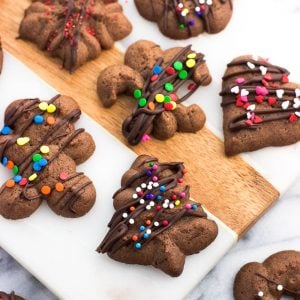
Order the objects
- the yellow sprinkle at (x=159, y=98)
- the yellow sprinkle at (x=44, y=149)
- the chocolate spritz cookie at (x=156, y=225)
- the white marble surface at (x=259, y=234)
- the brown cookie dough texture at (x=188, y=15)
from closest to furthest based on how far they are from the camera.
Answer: the chocolate spritz cookie at (x=156, y=225) < the yellow sprinkle at (x=44, y=149) < the yellow sprinkle at (x=159, y=98) < the white marble surface at (x=259, y=234) < the brown cookie dough texture at (x=188, y=15)

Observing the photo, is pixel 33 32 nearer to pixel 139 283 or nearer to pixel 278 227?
pixel 139 283

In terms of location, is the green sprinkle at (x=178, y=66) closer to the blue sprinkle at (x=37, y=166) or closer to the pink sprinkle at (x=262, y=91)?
the pink sprinkle at (x=262, y=91)

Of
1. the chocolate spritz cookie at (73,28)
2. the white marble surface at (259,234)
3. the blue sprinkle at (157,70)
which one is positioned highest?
the chocolate spritz cookie at (73,28)

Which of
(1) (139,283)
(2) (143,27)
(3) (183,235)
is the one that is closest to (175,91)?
(2) (143,27)

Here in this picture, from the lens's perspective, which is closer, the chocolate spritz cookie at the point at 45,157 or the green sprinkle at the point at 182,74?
the chocolate spritz cookie at the point at 45,157

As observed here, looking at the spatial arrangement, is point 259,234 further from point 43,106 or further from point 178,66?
point 43,106

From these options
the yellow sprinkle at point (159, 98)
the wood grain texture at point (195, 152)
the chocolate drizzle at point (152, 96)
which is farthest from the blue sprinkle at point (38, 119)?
the yellow sprinkle at point (159, 98)

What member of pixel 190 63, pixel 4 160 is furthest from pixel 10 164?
pixel 190 63

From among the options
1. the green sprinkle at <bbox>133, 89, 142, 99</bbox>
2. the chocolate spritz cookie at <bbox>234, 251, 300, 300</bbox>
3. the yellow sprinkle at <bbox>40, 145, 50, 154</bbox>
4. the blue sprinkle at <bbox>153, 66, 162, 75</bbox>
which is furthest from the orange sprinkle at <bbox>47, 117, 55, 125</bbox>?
the chocolate spritz cookie at <bbox>234, 251, 300, 300</bbox>
